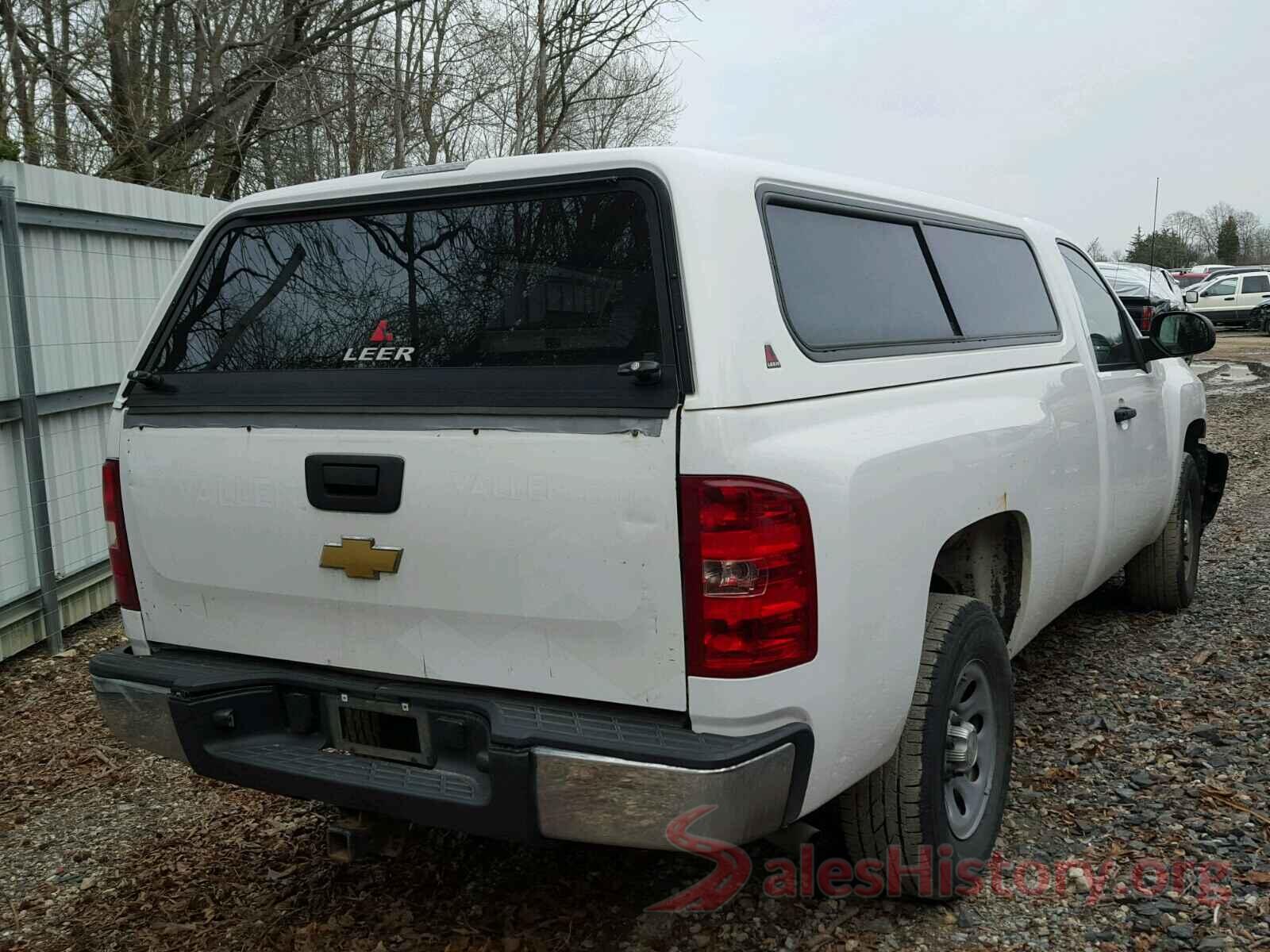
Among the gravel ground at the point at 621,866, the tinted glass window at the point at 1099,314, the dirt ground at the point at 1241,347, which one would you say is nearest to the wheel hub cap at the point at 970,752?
the gravel ground at the point at 621,866

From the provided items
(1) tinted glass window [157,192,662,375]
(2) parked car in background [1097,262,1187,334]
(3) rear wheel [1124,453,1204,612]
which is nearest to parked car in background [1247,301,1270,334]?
(2) parked car in background [1097,262,1187,334]

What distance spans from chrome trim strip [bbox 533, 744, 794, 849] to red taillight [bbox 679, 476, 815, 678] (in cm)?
21

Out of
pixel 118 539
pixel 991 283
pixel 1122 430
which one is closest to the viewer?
pixel 118 539

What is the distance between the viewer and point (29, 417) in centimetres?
531

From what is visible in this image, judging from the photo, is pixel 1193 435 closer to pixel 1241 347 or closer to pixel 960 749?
pixel 960 749

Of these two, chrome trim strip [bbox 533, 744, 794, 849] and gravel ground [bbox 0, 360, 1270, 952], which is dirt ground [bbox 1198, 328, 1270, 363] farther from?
chrome trim strip [bbox 533, 744, 794, 849]

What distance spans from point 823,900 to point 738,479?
142cm

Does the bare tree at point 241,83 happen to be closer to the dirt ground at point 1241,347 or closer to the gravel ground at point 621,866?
the gravel ground at point 621,866

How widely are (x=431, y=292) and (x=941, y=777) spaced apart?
1764 millimetres

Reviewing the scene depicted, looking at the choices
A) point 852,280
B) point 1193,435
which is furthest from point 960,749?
point 1193,435

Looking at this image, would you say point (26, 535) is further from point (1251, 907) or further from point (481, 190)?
point (1251, 907)

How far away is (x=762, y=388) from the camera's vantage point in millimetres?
2365

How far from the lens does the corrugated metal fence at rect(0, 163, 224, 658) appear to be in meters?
5.30

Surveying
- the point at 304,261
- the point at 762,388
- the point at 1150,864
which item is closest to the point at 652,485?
the point at 762,388
